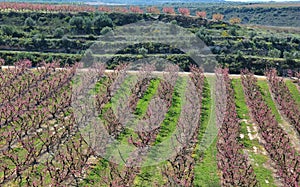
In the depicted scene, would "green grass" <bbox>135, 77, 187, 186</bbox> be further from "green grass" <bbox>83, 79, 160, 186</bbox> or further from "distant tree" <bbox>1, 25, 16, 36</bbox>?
"distant tree" <bbox>1, 25, 16, 36</bbox>

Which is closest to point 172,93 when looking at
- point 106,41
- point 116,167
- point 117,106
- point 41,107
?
point 117,106

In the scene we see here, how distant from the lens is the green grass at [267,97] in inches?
883

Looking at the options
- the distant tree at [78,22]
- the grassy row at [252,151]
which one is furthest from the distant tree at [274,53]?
the distant tree at [78,22]

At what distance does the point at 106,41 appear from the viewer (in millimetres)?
38438

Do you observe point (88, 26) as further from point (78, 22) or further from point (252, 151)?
point (252, 151)

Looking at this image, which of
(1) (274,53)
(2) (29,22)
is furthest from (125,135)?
(2) (29,22)

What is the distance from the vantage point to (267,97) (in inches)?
1007

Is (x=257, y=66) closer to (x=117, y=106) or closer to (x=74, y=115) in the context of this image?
(x=117, y=106)

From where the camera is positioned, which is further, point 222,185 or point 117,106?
point 117,106

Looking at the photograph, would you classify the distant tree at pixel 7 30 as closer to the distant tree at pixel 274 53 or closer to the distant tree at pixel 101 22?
the distant tree at pixel 101 22

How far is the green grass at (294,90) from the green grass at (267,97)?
1.57m

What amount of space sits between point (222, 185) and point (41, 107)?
39.5 ft

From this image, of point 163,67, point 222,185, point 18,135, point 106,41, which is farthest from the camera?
point 106,41

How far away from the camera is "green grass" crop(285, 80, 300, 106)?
2522cm
